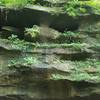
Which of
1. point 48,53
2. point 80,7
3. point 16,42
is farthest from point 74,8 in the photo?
point 16,42

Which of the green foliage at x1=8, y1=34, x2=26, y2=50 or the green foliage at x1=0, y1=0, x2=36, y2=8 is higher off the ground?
the green foliage at x1=0, y1=0, x2=36, y2=8

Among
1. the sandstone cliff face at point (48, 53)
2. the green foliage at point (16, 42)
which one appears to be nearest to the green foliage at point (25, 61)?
the sandstone cliff face at point (48, 53)

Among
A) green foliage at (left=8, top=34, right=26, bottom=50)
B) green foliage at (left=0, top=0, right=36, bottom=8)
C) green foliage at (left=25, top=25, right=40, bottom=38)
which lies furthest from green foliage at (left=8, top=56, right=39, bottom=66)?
green foliage at (left=0, top=0, right=36, bottom=8)

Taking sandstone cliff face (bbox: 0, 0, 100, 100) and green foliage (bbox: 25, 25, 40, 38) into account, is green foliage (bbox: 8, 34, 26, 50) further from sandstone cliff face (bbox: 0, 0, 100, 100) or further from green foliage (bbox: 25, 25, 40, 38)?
green foliage (bbox: 25, 25, 40, 38)

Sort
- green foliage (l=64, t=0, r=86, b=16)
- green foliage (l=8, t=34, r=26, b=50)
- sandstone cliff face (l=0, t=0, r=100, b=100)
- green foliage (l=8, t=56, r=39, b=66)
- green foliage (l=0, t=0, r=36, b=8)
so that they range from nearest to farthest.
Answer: sandstone cliff face (l=0, t=0, r=100, b=100) < green foliage (l=8, t=56, r=39, b=66) < green foliage (l=8, t=34, r=26, b=50) < green foliage (l=0, t=0, r=36, b=8) < green foliage (l=64, t=0, r=86, b=16)

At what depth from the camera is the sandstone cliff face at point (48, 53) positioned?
9008 millimetres

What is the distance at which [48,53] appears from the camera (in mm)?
9562

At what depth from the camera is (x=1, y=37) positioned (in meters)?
10.1

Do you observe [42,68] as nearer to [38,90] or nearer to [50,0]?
[38,90]

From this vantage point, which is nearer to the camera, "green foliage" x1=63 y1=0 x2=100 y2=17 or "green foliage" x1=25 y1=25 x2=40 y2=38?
"green foliage" x1=25 y1=25 x2=40 y2=38

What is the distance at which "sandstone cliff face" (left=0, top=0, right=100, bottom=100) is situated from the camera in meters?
9.01

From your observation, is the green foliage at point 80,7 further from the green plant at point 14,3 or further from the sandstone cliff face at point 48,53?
the green plant at point 14,3

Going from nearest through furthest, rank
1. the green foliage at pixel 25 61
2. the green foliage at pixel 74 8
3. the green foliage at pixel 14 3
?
the green foliage at pixel 25 61 → the green foliage at pixel 14 3 → the green foliage at pixel 74 8

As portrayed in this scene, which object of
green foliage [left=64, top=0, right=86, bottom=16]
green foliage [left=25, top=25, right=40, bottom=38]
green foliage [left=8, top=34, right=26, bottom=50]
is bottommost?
green foliage [left=8, top=34, right=26, bottom=50]
